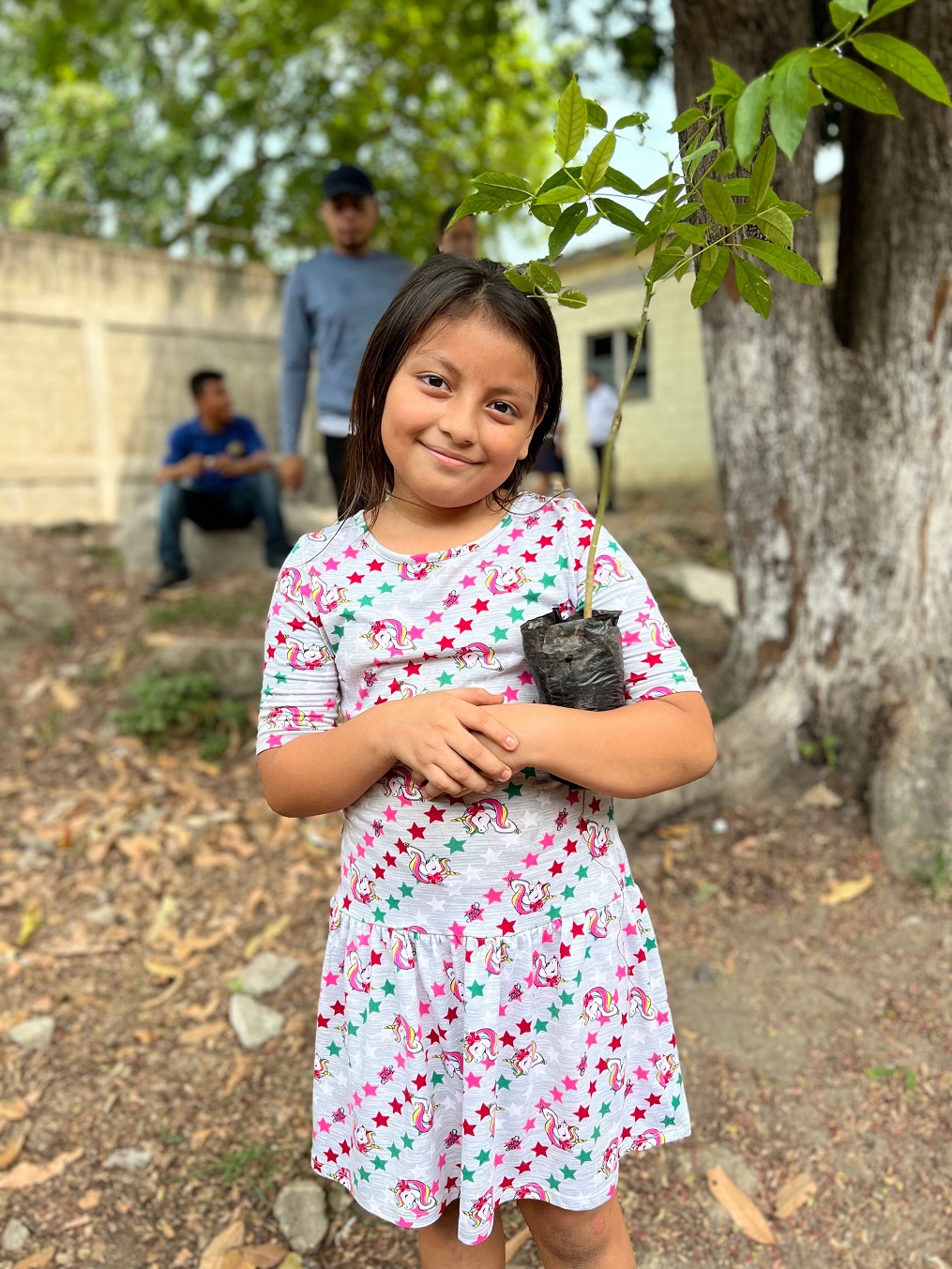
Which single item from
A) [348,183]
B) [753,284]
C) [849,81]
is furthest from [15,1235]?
[348,183]

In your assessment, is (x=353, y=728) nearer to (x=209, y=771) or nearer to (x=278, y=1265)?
(x=278, y=1265)

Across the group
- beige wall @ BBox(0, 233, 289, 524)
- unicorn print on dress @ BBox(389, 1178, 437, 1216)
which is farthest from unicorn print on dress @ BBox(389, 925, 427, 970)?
beige wall @ BBox(0, 233, 289, 524)

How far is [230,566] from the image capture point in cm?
681

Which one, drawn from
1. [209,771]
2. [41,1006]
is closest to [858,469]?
[209,771]

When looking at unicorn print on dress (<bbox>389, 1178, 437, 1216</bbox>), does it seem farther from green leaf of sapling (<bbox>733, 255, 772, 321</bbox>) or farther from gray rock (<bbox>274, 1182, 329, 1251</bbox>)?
green leaf of sapling (<bbox>733, 255, 772, 321</bbox>)

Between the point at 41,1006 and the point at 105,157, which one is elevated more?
the point at 105,157

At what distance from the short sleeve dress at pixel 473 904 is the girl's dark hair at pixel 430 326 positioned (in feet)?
0.36

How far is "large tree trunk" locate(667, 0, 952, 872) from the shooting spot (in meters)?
3.38

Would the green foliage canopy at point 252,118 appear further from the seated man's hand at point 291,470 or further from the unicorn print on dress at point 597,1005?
the unicorn print on dress at point 597,1005

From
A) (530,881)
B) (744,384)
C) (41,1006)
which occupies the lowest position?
(41,1006)

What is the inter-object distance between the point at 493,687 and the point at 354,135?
1261 centimetres

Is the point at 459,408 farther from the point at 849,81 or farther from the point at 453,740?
the point at 849,81

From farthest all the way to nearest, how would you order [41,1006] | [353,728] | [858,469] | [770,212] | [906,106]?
[858,469], [906,106], [41,1006], [353,728], [770,212]

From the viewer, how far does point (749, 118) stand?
3.26 ft
